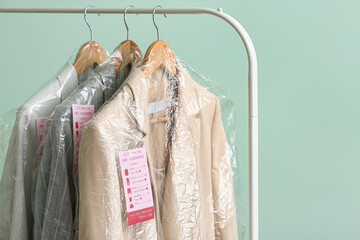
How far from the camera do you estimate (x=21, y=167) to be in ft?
3.85

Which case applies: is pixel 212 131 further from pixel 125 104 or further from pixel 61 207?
pixel 61 207

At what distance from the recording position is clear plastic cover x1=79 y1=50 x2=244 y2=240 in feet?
3.51

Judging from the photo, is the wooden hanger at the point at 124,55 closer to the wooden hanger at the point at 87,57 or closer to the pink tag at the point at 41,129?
the wooden hanger at the point at 87,57

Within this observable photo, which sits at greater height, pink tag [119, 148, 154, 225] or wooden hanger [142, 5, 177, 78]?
wooden hanger [142, 5, 177, 78]

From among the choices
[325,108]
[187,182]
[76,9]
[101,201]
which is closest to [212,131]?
[187,182]

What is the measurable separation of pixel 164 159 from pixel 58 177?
27 centimetres

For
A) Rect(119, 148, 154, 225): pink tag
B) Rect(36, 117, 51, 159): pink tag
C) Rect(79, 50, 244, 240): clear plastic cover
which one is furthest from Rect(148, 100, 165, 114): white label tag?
Rect(36, 117, 51, 159): pink tag

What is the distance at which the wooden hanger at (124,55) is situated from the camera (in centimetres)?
133

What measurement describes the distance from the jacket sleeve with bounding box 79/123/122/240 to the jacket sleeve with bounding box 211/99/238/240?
0.34 metres

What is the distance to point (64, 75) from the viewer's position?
129cm

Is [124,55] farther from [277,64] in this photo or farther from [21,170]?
[277,64]

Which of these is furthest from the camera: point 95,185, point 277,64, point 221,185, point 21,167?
point 277,64

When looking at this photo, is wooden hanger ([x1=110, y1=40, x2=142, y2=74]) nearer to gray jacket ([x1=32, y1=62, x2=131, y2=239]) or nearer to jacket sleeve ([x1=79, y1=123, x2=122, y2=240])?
gray jacket ([x1=32, y1=62, x2=131, y2=239])

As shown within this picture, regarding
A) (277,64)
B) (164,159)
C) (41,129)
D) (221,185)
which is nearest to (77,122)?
(41,129)
